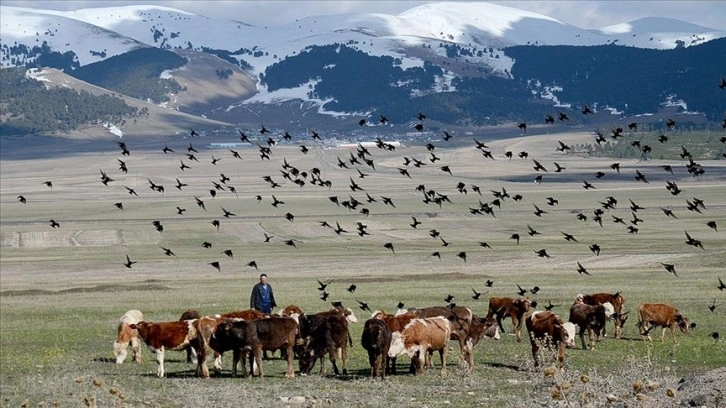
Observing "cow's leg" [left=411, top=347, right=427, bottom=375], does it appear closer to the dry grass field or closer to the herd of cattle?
the herd of cattle

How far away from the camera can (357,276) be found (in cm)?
5544

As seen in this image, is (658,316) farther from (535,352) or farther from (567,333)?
(535,352)

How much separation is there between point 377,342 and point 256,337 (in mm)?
2649

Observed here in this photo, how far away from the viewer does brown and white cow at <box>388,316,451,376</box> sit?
78.8 feet

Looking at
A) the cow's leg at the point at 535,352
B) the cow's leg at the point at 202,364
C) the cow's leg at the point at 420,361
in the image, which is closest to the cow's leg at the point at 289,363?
the cow's leg at the point at 202,364

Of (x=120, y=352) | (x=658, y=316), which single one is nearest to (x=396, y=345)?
(x=120, y=352)

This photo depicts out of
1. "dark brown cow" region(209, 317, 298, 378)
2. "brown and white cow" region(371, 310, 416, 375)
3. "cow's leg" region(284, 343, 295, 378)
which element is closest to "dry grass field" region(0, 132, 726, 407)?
"cow's leg" region(284, 343, 295, 378)

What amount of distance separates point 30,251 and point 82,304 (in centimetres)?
3678

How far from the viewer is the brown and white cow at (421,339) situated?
2402 cm

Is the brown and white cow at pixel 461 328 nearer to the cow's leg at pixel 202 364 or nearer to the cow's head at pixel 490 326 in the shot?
the cow's head at pixel 490 326

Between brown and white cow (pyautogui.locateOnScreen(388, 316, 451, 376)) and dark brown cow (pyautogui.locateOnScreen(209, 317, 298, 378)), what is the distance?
7.01 ft

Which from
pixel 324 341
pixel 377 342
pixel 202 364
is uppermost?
pixel 377 342

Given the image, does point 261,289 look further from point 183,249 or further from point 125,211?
point 125,211

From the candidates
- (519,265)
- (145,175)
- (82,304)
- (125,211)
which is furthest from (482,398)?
(145,175)
